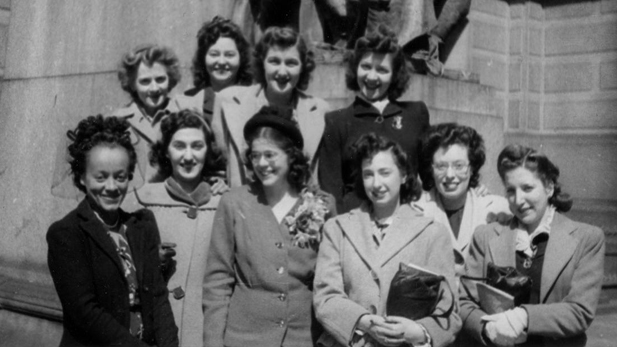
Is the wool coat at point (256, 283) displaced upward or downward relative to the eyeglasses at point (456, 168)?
downward

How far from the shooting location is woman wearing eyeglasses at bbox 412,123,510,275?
4.54m

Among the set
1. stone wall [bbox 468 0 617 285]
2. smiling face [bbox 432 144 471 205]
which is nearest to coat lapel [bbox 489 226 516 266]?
smiling face [bbox 432 144 471 205]

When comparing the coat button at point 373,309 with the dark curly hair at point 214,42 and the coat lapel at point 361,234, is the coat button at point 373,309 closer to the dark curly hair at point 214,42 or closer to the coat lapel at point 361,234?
the coat lapel at point 361,234

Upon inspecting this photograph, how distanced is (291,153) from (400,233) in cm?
67

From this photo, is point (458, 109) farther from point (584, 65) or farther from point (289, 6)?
point (584, 65)

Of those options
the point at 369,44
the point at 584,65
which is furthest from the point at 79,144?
the point at 584,65

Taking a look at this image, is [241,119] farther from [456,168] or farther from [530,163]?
[530,163]

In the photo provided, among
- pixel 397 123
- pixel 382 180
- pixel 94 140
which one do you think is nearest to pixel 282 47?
pixel 397 123

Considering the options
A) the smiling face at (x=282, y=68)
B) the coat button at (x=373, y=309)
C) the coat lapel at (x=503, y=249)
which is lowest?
the coat button at (x=373, y=309)

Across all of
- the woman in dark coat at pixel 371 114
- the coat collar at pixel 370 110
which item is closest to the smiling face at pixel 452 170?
the woman in dark coat at pixel 371 114

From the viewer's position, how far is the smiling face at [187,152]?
458cm

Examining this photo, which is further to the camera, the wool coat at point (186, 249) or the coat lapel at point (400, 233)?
the wool coat at point (186, 249)

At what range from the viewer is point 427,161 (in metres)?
4.66

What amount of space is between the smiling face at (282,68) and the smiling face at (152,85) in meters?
0.61
